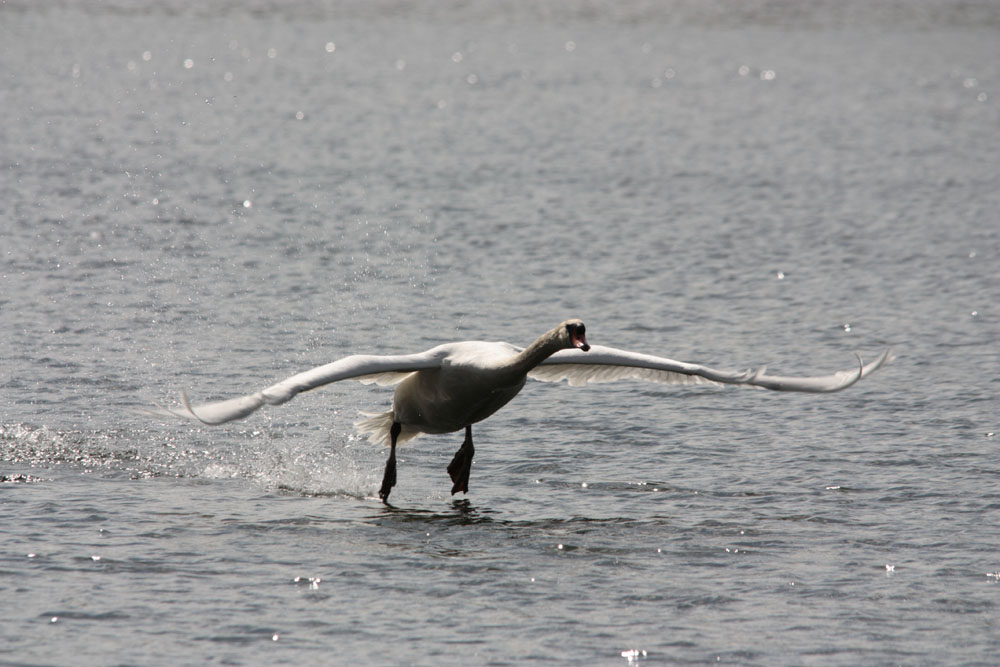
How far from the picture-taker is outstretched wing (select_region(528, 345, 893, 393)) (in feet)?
42.0

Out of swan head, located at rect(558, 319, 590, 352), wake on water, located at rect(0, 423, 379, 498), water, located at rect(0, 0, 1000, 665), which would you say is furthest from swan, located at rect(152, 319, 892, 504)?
wake on water, located at rect(0, 423, 379, 498)

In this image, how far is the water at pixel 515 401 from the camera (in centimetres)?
1069

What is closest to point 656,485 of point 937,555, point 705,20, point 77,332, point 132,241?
point 937,555

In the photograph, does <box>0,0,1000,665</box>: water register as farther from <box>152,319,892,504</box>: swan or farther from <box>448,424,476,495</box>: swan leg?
<box>152,319,892,504</box>: swan

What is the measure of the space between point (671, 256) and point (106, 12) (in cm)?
5493

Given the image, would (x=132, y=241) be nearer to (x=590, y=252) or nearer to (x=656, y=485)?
(x=590, y=252)

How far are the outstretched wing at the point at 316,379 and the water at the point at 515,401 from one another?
1.09m

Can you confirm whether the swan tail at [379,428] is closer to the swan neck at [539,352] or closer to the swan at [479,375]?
the swan at [479,375]

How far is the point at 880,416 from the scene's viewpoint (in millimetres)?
15953

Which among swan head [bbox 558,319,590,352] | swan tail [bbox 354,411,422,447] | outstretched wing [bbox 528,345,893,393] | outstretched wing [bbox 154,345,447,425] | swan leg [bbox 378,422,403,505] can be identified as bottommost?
swan leg [bbox 378,422,403,505]

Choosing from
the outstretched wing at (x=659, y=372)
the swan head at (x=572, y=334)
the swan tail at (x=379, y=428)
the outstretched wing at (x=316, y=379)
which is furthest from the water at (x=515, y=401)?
the swan head at (x=572, y=334)

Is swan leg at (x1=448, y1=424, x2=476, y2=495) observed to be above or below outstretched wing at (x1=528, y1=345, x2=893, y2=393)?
below

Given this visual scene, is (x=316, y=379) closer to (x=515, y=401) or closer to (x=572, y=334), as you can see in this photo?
(x=572, y=334)

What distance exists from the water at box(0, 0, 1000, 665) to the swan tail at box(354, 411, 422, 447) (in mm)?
290
